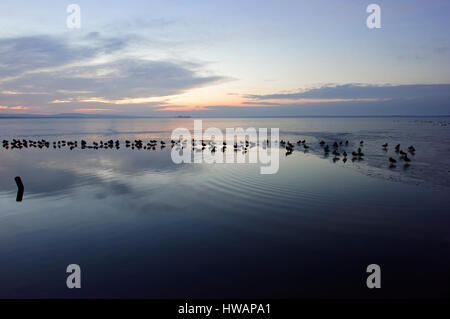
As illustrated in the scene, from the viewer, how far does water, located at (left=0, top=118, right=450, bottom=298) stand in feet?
29.1

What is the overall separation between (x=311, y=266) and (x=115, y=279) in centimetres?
679

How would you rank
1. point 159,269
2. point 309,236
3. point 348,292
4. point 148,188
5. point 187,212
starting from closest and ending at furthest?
point 348,292 → point 159,269 → point 309,236 → point 187,212 → point 148,188

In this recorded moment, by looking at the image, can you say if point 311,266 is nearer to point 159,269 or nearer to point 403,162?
point 159,269

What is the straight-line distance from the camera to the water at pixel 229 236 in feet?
29.1

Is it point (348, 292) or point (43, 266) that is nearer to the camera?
point (348, 292)

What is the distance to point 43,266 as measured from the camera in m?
10.1

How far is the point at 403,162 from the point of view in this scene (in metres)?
30.3

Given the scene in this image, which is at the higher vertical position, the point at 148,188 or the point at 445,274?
the point at 148,188

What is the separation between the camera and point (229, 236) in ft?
39.8
